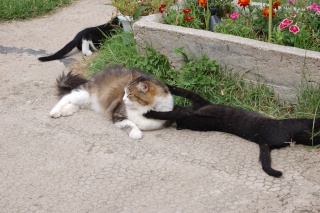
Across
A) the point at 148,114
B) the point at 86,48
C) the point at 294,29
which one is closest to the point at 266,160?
the point at 148,114

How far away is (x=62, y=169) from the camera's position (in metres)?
4.29

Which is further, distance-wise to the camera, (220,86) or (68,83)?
(68,83)

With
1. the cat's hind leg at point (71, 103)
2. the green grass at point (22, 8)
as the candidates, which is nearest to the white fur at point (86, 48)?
the cat's hind leg at point (71, 103)

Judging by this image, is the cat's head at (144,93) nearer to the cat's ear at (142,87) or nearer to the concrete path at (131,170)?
the cat's ear at (142,87)

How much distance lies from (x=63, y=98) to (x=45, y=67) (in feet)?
→ 4.06

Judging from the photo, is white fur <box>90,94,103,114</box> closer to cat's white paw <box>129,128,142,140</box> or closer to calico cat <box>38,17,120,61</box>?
cat's white paw <box>129,128,142,140</box>

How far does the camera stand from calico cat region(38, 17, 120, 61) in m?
6.54

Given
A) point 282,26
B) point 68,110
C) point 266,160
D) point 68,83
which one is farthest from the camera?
point 68,83

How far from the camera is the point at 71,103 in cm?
523

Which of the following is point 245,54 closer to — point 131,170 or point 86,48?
point 131,170

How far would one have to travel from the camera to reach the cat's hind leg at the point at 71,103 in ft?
16.9

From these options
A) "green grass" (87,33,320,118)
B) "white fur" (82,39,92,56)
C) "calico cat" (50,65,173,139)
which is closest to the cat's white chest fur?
"calico cat" (50,65,173,139)

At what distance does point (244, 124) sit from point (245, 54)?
78cm

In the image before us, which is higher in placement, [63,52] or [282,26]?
[282,26]
